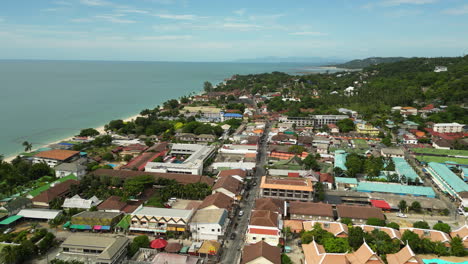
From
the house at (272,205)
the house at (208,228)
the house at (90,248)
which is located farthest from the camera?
the house at (272,205)

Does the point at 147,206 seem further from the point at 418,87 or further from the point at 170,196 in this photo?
the point at 418,87

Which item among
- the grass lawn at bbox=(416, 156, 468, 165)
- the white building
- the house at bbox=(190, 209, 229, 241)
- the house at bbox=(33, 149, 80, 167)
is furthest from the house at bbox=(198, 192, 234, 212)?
the white building

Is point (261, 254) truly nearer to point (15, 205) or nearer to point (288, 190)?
point (288, 190)

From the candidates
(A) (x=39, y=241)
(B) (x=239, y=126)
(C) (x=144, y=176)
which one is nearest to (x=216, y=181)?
(C) (x=144, y=176)

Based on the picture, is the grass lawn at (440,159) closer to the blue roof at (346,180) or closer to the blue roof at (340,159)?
the blue roof at (340,159)

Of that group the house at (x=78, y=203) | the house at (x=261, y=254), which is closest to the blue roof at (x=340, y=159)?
the house at (x=261, y=254)

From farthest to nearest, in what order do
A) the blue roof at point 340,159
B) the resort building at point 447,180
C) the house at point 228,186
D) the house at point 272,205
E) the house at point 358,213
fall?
the blue roof at point 340,159
the resort building at point 447,180
the house at point 228,186
the house at point 272,205
the house at point 358,213

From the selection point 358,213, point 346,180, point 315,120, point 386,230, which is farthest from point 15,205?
point 315,120
